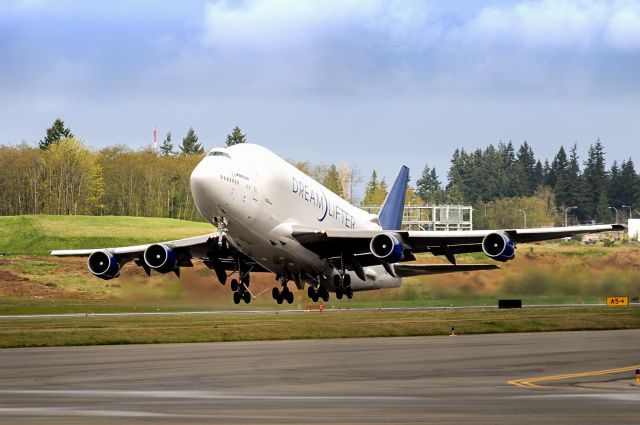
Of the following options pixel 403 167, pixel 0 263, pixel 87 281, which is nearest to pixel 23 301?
pixel 87 281

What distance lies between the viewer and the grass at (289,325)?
58.5 m

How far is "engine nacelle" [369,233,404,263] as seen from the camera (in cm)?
5675

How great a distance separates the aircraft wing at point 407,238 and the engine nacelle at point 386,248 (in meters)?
0.39

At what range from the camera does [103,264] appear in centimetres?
6344

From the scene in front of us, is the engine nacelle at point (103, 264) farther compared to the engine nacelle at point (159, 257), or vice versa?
the engine nacelle at point (103, 264)

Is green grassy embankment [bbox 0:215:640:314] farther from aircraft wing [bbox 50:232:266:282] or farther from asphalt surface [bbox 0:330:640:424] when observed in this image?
asphalt surface [bbox 0:330:640:424]

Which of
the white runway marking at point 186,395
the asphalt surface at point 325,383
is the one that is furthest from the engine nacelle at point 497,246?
the white runway marking at point 186,395

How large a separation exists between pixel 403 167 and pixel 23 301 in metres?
39.2

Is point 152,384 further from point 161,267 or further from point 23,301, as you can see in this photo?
point 23,301

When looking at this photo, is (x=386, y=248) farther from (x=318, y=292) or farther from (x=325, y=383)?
(x=325, y=383)

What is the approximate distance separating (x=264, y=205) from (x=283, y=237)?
90.1 inches

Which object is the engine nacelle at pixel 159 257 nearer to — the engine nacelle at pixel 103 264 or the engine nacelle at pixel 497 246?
the engine nacelle at pixel 103 264

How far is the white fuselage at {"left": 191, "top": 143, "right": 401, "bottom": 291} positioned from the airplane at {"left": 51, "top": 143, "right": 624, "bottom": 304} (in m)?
0.05

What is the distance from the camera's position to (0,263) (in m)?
122
